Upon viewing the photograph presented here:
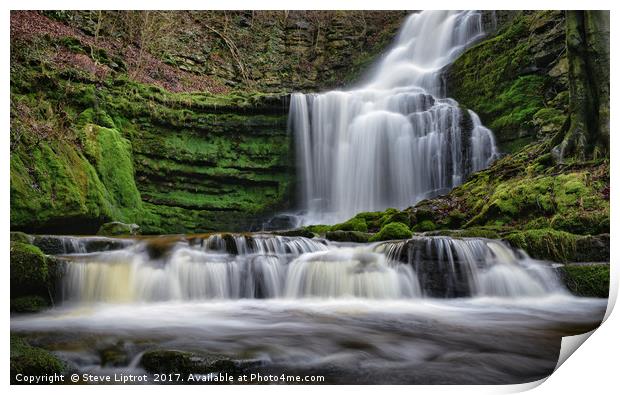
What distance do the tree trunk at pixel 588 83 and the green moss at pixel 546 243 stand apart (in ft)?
2.67

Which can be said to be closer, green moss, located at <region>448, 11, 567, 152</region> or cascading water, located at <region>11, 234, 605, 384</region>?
cascading water, located at <region>11, 234, 605, 384</region>

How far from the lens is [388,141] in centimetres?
746

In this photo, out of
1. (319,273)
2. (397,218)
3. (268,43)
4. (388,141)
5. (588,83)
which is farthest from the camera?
(388,141)

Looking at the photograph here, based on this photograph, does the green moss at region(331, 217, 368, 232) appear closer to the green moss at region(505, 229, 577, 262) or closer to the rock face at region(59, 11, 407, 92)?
the green moss at region(505, 229, 577, 262)

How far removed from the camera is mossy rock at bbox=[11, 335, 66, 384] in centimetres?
317

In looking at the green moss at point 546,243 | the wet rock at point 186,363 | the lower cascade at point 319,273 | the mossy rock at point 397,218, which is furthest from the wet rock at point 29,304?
the green moss at point 546,243

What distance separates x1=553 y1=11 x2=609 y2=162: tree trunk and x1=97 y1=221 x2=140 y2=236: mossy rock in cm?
485

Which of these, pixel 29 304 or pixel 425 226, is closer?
pixel 29 304

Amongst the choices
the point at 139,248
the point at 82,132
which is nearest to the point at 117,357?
the point at 139,248

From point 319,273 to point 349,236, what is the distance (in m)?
Answer: 0.85

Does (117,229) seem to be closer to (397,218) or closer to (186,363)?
(186,363)

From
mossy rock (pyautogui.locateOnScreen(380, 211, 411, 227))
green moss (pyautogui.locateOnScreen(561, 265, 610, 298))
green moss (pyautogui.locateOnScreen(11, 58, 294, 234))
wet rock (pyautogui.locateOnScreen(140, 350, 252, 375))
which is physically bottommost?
wet rock (pyautogui.locateOnScreen(140, 350, 252, 375))

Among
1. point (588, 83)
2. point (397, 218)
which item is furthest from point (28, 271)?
point (588, 83)

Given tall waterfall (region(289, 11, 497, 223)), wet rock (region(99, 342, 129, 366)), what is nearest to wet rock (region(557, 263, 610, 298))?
tall waterfall (region(289, 11, 497, 223))
